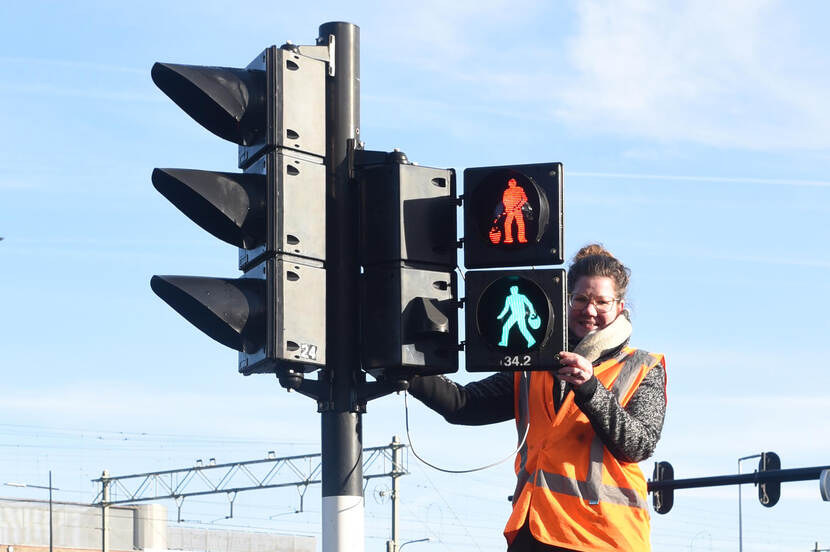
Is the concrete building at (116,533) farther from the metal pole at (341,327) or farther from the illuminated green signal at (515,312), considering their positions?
the illuminated green signal at (515,312)

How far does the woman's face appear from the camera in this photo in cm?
606

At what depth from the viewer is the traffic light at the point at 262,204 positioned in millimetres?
5996

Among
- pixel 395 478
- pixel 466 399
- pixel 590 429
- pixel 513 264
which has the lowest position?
pixel 395 478

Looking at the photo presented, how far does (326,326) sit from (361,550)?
948mm

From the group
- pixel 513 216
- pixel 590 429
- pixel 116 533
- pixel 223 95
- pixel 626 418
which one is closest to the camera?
pixel 626 418

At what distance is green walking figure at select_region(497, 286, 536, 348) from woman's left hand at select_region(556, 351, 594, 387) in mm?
397

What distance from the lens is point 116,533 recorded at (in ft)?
274

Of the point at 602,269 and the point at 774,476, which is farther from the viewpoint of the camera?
the point at 774,476

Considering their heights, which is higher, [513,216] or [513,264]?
[513,216]

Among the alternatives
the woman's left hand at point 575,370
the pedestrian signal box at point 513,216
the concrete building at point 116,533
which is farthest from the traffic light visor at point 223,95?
the concrete building at point 116,533

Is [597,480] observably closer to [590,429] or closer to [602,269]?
[590,429]

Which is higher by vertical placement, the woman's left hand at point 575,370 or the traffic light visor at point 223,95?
the traffic light visor at point 223,95

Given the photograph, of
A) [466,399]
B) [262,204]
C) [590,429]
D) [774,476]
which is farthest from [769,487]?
[262,204]

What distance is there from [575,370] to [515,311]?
0.56 m
